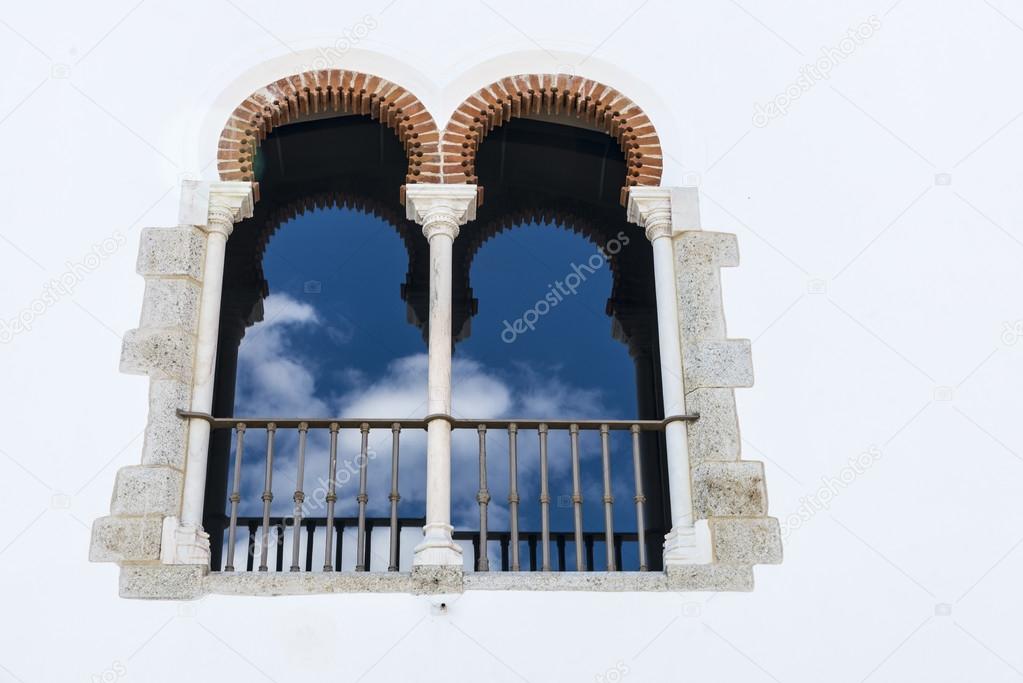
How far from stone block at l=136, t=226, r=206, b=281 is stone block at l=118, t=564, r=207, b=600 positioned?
54.8 inches

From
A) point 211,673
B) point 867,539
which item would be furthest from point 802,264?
point 211,673

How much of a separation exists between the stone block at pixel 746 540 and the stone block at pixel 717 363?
0.65 m

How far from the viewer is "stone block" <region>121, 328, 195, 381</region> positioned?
5.34m

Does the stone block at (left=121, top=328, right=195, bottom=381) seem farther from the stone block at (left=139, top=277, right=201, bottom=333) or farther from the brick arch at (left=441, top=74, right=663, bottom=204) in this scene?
the brick arch at (left=441, top=74, right=663, bottom=204)

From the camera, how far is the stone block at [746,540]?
198 inches

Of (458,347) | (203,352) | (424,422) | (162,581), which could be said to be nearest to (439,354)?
(424,422)

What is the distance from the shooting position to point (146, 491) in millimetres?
5086

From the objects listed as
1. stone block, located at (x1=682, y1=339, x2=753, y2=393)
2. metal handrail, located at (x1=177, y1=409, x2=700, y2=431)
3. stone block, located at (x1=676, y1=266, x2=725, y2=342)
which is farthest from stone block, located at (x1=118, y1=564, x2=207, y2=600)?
stone block, located at (x1=676, y1=266, x2=725, y2=342)

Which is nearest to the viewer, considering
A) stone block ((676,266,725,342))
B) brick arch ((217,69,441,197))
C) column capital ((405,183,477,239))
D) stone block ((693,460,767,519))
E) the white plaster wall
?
the white plaster wall

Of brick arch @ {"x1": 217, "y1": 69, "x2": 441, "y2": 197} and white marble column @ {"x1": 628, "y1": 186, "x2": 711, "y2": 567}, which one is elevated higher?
brick arch @ {"x1": 217, "y1": 69, "x2": 441, "y2": 197}

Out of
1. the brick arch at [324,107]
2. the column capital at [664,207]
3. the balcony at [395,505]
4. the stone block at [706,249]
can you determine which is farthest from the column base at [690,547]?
the brick arch at [324,107]

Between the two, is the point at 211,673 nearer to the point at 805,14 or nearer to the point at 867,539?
the point at 867,539

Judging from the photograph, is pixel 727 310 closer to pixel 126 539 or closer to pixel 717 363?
pixel 717 363

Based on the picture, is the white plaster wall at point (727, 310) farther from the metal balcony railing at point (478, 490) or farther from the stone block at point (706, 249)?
the metal balcony railing at point (478, 490)
